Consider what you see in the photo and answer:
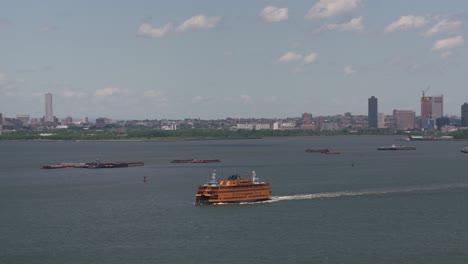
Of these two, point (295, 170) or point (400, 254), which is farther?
point (295, 170)

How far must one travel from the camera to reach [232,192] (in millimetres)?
63906

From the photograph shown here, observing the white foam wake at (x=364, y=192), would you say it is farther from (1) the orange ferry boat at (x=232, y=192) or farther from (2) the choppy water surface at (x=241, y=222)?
(1) the orange ferry boat at (x=232, y=192)

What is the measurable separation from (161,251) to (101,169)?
6934 cm

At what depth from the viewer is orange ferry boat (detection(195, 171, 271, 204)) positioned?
6294 cm

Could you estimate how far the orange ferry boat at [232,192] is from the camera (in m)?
62.9

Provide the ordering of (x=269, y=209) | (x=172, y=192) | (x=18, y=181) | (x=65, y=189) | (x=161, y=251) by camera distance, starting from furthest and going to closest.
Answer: (x=18, y=181) < (x=65, y=189) < (x=172, y=192) < (x=269, y=209) < (x=161, y=251)

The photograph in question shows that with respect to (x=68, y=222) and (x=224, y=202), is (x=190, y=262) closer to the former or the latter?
(x=68, y=222)

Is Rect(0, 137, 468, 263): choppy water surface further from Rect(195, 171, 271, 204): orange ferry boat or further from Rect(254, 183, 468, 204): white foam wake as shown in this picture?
Rect(195, 171, 271, 204): orange ferry boat

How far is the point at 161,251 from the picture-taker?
4359 cm

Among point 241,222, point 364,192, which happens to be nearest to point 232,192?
point 241,222

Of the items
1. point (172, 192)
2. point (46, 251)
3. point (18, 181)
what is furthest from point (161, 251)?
point (18, 181)

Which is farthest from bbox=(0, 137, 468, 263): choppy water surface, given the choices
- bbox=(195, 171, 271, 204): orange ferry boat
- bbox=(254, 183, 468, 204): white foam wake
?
bbox=(195, 171, 271, 204): orange ferry boat

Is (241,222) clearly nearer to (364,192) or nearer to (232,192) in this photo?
(232,192)

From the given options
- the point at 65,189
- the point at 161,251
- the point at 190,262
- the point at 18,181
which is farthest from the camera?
the point at 18,181
